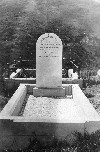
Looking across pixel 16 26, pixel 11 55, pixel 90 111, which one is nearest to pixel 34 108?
pixel 90 111

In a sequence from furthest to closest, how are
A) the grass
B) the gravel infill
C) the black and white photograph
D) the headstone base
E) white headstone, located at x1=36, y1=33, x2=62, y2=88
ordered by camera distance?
the headstone base < white headstone, located at x1=36, y1=33, x2=62, y2=88 < the gravel infill < the black and white photograph < the grass

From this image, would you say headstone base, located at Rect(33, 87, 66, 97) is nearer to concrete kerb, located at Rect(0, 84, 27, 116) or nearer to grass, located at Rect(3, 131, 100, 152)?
concrete kerb, located at Rect(0, 84, 27, 116)

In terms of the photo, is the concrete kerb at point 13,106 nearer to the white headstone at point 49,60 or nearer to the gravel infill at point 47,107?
the gravel infill at point 47,107

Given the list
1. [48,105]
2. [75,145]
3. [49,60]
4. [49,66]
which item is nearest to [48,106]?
[48,105]

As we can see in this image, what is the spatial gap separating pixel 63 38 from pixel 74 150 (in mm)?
19705

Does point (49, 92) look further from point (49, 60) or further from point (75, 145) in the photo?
point (75, 145)

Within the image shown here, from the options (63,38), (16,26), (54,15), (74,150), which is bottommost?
(74,150)

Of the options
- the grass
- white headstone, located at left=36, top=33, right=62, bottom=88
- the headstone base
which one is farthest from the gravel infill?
the grass

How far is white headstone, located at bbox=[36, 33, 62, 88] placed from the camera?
8.26m

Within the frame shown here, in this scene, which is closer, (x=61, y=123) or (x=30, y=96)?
(x=61, y=123)

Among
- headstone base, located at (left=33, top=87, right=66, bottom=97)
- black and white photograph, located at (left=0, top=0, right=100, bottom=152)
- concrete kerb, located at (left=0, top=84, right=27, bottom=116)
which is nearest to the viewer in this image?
black and white photograph, located at (left=0, top=0, right=100, bottom=152)

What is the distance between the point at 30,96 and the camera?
28.3 ft

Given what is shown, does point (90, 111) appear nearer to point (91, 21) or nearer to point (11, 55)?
point (11, 55)

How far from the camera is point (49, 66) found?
8.53 meters
